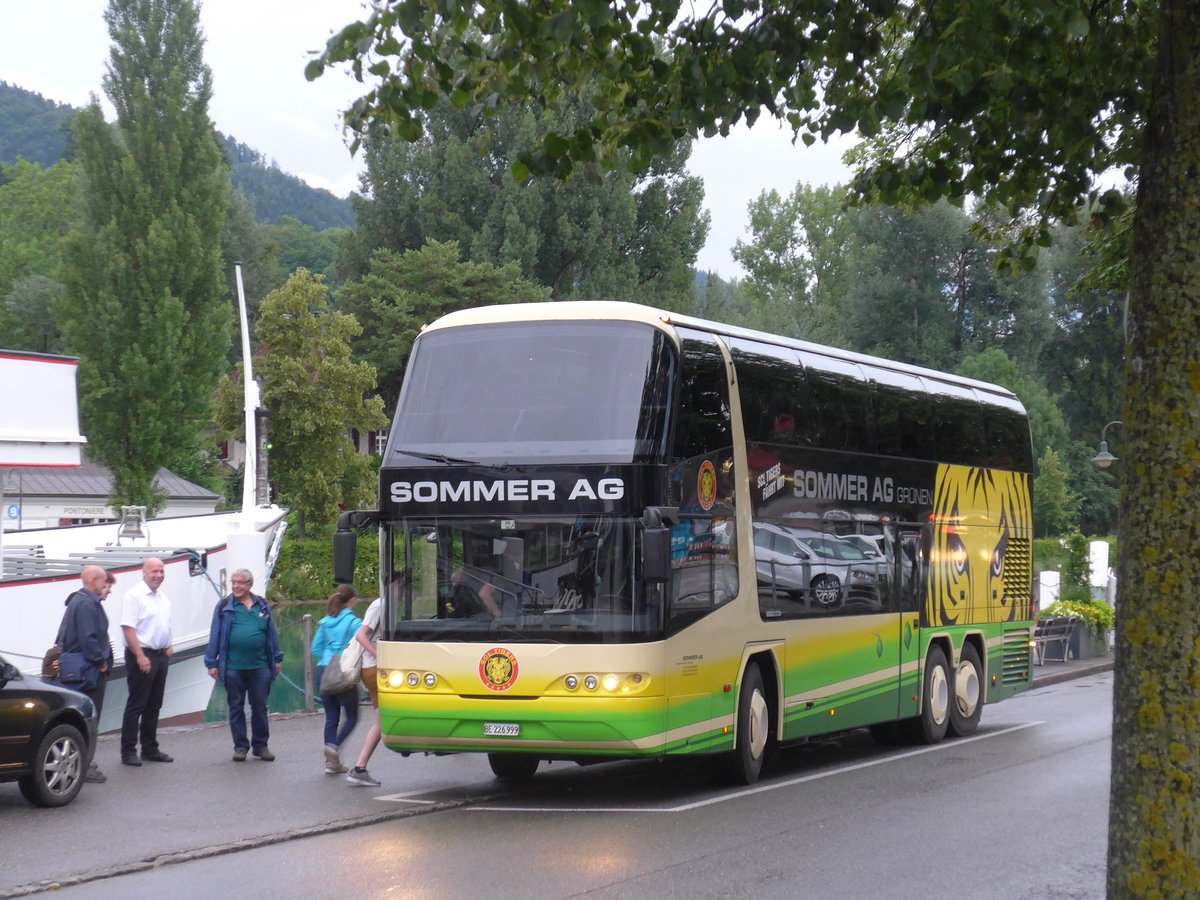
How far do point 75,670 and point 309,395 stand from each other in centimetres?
4125

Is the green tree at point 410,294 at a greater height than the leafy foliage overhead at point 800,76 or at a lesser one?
greater

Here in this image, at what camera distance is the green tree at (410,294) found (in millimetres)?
58438

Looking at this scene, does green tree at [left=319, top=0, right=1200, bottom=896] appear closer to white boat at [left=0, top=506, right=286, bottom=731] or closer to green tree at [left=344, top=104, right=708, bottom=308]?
white boat at [left=0, top=506, right=286, bottom=731]

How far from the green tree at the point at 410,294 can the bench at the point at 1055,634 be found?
3003 centimetres

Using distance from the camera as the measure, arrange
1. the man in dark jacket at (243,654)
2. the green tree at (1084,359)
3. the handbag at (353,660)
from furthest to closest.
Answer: the green tree at (1084,359)
the man in dark jacket at (243,654)
the handbag at (353,660)

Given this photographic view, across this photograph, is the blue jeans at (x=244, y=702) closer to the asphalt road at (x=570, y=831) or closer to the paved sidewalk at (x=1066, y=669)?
the asphalt road at (x=570, y=831)

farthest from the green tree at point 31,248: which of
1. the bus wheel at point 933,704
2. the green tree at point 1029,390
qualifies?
the bus wheel at point 933,704

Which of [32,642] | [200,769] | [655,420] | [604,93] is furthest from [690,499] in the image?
[32,642]

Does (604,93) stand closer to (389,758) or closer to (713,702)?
(713,702)

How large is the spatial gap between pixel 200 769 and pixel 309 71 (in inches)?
334

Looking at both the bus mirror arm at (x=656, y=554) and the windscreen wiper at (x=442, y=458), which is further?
the windscreen wiper at (x=442, y=458)

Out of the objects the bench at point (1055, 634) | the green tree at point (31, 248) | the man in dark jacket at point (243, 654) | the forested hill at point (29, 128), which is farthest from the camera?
the forested hill at point (29, 128)

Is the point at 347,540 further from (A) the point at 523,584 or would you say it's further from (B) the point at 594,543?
(B) the point at 594,543

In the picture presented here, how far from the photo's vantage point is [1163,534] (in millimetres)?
4504
